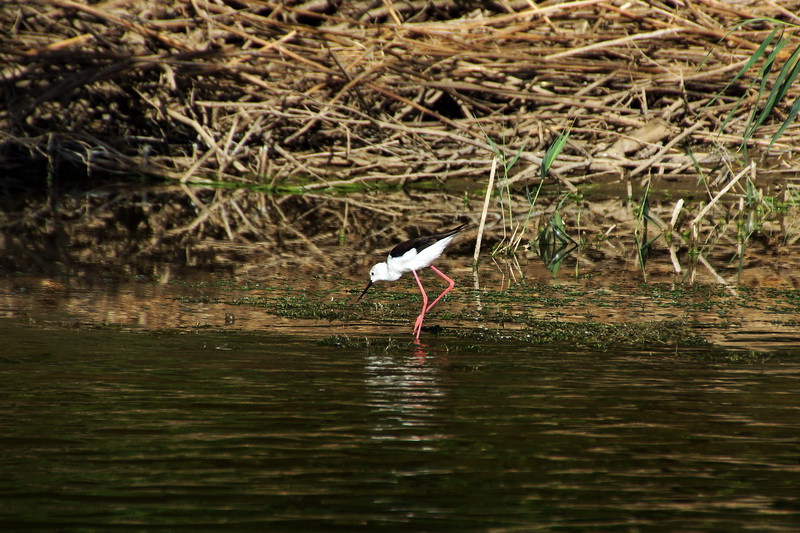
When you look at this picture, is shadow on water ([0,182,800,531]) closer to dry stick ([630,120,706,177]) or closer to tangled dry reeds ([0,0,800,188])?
dry stick ([630,120,706,177])

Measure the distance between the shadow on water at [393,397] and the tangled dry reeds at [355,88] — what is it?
6068 millimetres

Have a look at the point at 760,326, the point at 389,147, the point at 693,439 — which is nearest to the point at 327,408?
the point at 693,439

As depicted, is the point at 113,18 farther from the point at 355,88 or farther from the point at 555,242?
the point at 555,242

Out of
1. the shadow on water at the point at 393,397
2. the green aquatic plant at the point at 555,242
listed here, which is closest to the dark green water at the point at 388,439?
the shadow on water at the point at 393,397

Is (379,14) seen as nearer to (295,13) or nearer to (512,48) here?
(295,13)

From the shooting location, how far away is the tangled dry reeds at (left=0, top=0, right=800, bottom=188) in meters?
14.7

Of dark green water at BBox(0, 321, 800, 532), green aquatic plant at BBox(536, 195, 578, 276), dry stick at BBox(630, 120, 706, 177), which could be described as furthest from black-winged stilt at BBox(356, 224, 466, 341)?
dry stick at BBox(630, 120, 706, 177)

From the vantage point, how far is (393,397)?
15.0 feet

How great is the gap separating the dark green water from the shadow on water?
1cm

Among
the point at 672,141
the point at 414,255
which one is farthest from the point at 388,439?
the point at 672,141

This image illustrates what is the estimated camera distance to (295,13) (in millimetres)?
17172

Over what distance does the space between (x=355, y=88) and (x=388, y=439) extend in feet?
36.6

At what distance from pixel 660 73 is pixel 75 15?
8.61 meters

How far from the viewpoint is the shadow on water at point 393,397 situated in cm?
325
